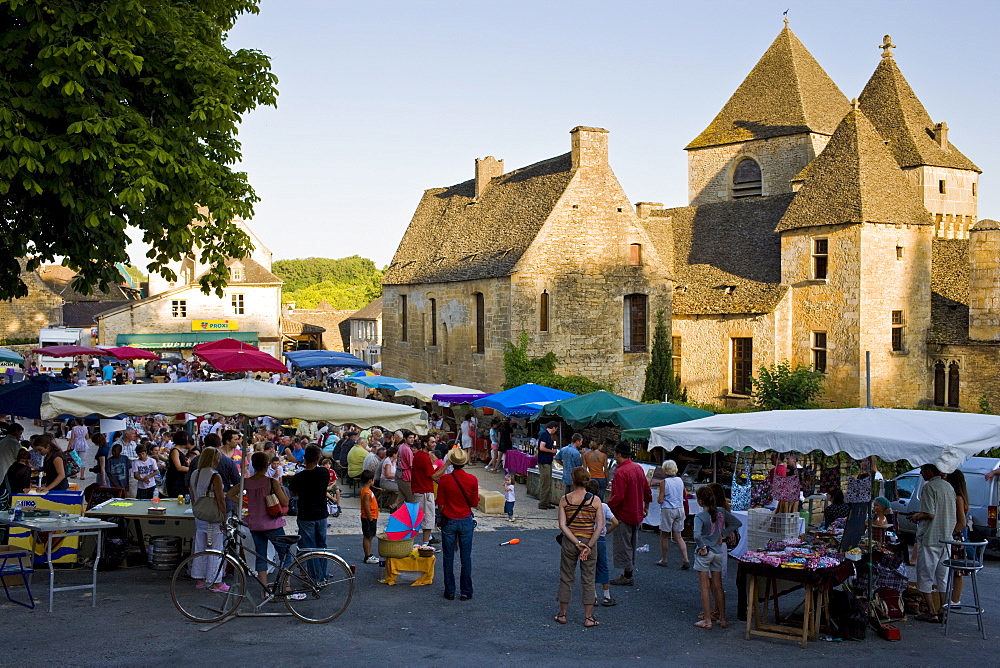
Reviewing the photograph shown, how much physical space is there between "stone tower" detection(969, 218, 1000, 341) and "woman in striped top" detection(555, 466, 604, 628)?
29236 mm

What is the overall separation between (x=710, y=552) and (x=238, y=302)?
5285 cm

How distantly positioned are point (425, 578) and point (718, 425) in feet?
12.4

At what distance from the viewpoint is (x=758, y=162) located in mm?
48250

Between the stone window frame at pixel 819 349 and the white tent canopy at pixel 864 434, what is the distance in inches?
1020

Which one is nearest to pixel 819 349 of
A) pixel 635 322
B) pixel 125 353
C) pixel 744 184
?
pixel 635 322

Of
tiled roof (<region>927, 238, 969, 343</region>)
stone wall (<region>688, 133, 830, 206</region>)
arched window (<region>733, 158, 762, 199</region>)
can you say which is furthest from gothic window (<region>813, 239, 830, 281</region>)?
arched window (<region>733, 158, 762, 199</region>)

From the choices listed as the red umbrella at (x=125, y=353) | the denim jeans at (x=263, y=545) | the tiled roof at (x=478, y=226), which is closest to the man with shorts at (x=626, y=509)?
the denim jeans at (x=263, y=545)

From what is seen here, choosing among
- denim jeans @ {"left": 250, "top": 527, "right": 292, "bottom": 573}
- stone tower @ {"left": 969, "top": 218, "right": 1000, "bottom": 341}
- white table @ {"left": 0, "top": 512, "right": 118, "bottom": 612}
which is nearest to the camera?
white table @ {"left": 0, "top": 512, "right": 118, "bottom": 612}

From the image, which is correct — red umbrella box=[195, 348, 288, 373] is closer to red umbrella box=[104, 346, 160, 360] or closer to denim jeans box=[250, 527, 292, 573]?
denim jeans box=[250, 527, 292, 573]

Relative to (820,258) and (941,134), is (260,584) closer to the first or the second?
(820,258)

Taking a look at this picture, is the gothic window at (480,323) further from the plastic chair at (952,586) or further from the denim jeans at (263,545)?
the plastic chair at (952,586)

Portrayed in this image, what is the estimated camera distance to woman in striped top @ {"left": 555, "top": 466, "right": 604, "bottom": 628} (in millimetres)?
9531

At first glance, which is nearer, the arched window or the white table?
the white table

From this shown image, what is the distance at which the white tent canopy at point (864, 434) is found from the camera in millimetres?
9078
